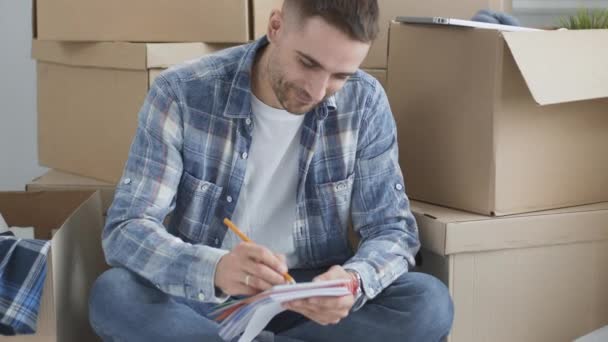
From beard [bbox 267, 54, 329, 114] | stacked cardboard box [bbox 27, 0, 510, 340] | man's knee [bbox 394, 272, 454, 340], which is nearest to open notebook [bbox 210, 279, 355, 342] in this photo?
man's knee [bbox 394, 272, 454, 340]

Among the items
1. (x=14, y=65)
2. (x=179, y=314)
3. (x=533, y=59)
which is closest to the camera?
(x=179, y=314)

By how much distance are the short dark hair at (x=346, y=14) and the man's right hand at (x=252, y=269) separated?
0.29 meters

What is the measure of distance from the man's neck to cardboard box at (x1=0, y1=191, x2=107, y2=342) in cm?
35

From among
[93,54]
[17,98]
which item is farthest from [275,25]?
[17,98]

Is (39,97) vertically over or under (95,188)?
over

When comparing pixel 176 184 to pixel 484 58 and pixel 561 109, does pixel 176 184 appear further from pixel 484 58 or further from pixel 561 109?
pixel 561 109

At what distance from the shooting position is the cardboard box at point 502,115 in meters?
1.26

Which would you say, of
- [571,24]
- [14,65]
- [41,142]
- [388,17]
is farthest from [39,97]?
[571,24]

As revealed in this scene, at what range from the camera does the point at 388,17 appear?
5.07ft

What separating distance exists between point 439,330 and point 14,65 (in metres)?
1.26

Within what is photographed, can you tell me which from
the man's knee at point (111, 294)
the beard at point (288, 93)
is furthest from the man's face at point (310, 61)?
the man's knee at point (111, 294)

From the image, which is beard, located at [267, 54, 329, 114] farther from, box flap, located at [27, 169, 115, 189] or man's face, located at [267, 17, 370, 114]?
box flap, located at [27, 169, 115, 189]

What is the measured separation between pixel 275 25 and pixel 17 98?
1.08 m

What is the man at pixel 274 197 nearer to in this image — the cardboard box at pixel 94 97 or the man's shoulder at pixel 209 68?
the man's shoulder at pixel 209 68
